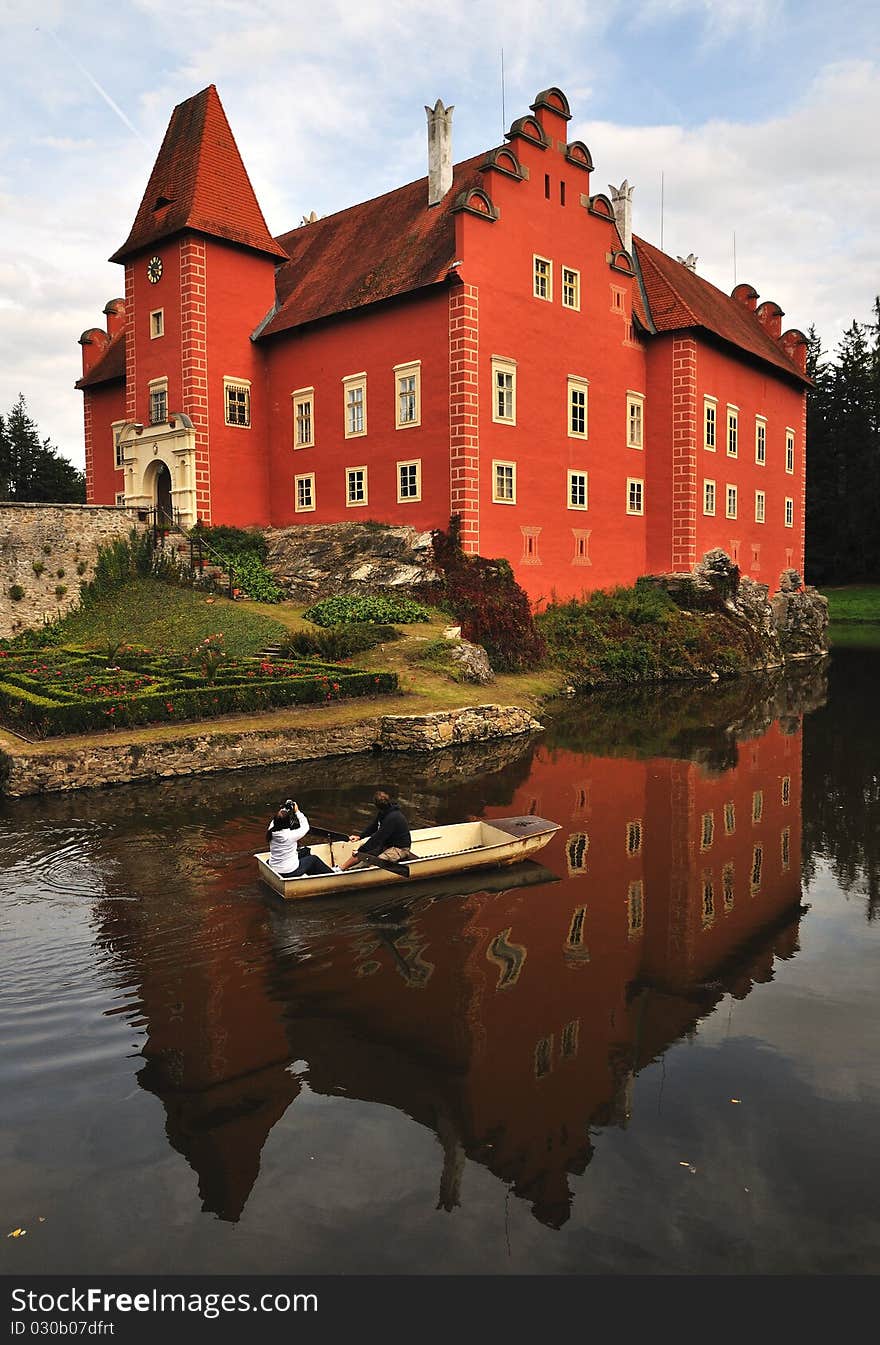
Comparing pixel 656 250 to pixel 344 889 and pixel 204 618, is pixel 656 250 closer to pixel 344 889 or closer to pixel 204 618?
pixel 204 618

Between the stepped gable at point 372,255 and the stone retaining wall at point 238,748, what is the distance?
16.2 metres

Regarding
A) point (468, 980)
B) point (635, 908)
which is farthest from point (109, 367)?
point (468, 980)

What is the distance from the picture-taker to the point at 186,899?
1098 cm

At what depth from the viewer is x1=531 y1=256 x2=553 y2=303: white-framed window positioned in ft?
106

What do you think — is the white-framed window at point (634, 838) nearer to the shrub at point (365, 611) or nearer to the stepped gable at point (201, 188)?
the shrub at point (365, 611)

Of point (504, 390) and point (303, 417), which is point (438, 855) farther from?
point (303, 417)

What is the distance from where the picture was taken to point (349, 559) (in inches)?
1245

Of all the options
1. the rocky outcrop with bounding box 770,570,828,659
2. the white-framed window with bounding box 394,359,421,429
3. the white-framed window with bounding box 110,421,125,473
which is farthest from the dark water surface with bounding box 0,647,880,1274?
the rocky outcrop with bounding box 770,570,828,659

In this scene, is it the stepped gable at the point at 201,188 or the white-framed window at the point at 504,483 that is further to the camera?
the stepped gable at the point at 201,188

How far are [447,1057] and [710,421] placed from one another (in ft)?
119

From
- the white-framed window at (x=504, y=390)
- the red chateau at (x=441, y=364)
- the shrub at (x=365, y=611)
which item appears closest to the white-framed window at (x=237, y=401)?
the red chateau at (x=441, y=364)

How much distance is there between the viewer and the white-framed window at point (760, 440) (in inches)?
1724

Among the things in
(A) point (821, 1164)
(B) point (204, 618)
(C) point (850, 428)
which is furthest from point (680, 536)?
(C) point (850, 428)

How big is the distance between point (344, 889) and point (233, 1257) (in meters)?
5.82
